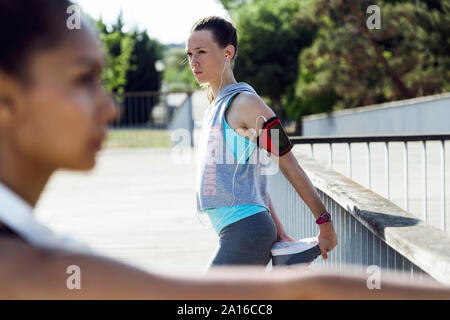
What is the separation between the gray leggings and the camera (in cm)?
208

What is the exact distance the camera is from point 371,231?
228cm

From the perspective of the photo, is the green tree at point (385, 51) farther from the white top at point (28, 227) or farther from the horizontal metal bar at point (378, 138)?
the white top at point (28, 227)

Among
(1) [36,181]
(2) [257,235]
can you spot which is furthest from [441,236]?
(1) [36,181]

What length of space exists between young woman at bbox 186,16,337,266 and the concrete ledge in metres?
0.20

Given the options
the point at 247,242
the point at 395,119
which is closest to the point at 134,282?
the point at 247,242

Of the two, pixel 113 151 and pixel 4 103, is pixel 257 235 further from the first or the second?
pixel 113 151

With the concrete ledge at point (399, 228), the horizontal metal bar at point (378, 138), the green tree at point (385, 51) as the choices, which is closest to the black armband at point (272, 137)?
the concrete ledge at point (399, 228)

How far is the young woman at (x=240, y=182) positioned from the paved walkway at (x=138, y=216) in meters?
1.28

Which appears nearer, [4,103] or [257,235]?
[4,103]

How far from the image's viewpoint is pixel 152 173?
44.0 feet

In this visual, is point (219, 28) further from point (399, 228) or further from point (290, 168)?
point (399, 228)

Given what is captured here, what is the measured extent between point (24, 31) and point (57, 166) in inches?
5.6

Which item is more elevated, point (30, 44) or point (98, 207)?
point (30, 44)
